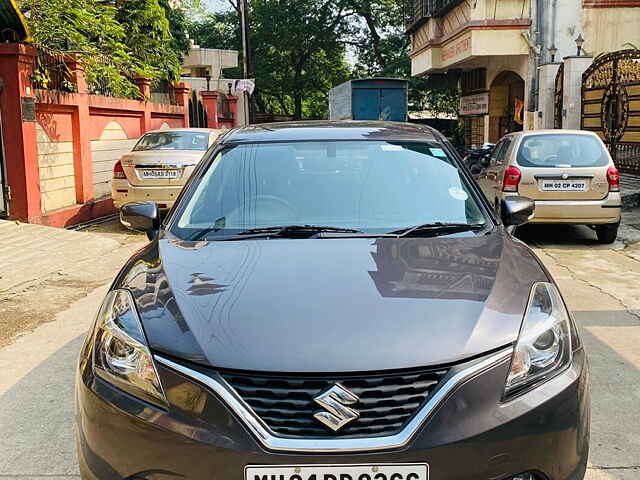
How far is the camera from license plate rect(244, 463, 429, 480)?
6.86 ft

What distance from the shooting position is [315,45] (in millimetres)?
41125

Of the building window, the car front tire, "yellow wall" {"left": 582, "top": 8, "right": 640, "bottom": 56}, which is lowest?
the car front tire

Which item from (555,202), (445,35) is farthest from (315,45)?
(555,202)

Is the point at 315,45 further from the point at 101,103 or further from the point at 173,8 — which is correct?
the point at 101,103

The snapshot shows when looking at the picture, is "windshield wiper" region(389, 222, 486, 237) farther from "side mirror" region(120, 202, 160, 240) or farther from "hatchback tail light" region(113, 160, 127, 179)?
"hatchback tail light" region(113, 160, 127, 179)

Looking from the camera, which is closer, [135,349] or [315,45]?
[135,349]

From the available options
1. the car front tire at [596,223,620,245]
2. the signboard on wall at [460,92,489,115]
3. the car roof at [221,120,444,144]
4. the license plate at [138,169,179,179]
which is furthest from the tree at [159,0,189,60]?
the car roof at [221,120,444,144]

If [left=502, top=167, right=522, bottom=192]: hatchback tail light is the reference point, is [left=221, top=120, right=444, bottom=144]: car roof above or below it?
above

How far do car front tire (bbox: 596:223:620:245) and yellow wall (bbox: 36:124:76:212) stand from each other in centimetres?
817

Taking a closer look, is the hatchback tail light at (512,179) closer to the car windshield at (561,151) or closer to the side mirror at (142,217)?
the car windshield at (561,151)

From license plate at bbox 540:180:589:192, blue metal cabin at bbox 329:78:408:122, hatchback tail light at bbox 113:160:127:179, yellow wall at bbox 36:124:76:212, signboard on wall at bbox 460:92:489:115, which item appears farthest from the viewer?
signboard on wall at bbox 460:92:489:115

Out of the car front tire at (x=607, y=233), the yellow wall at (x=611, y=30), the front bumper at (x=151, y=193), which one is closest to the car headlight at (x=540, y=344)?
the car front tire at (x=607, y=233)

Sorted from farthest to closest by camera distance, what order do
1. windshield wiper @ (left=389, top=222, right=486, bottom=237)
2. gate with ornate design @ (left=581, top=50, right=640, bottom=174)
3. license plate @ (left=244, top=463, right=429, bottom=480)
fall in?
gate with ornate design @ (left=581, top=50, right=640, bottom=174)
windshield wiper @ (left=389, top=222, right=486, bottom=237)
license plate @ (left=244, top=463, right=429, bottom=480)

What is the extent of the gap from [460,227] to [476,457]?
1.43 metres
